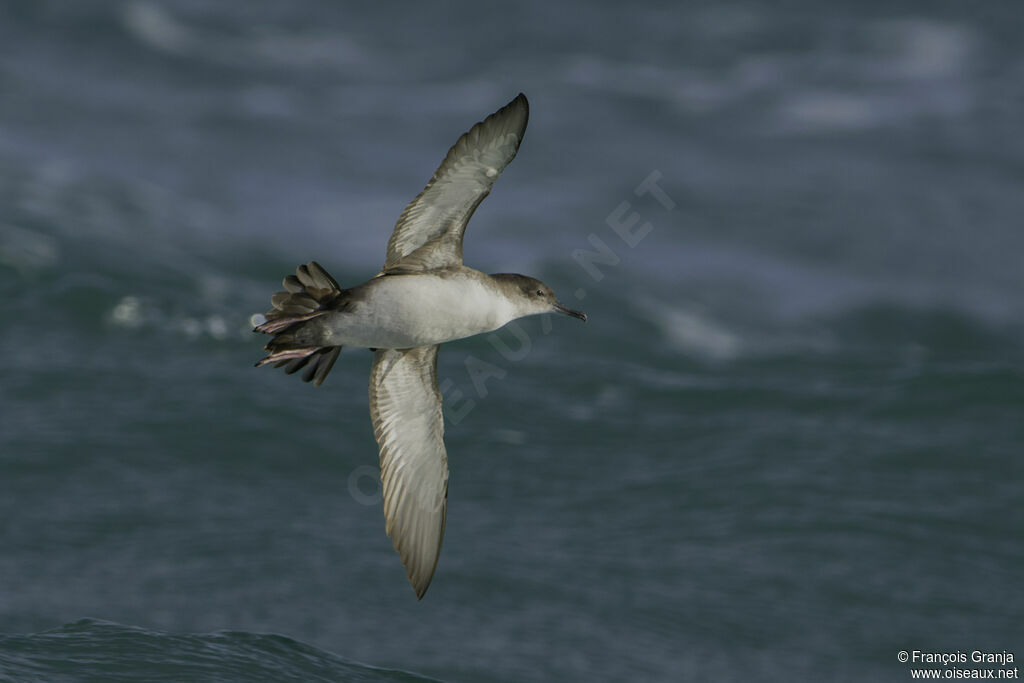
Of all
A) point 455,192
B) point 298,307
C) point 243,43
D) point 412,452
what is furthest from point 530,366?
point 243,43

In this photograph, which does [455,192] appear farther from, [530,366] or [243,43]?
[243,43]

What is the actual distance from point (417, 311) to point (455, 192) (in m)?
0.78

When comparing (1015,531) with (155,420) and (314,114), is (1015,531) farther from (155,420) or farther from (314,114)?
(314,114)

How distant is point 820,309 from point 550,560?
11.8 m

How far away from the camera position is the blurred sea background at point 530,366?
15219 millimetres

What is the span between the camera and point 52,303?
20.9 meters

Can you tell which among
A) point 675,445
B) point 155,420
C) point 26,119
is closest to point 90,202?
point 26,119

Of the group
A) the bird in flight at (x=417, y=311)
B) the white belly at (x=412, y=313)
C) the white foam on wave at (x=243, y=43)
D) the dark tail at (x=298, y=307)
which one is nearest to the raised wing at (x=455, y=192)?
the bird in flight at (x=417, y=311)

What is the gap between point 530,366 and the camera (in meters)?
21.8

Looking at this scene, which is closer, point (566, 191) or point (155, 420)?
point (155, 420)

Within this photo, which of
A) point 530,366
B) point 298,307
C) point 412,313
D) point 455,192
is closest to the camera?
point 412,313

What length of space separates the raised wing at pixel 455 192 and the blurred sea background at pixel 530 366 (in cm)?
374

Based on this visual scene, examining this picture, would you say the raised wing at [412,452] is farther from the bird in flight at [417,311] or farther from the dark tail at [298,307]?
the dark tail at [298,307]

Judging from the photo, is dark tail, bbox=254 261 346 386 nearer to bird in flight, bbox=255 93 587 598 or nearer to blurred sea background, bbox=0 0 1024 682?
bird in flight, bbox=255 93 587 598
